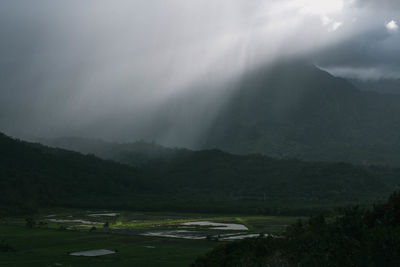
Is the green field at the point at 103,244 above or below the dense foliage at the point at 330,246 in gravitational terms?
below

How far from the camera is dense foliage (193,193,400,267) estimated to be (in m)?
39.0

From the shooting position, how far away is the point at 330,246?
44.9 meters

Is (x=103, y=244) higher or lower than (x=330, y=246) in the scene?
lower

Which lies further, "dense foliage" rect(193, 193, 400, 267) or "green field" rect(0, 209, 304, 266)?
"green field" rect(0, 209, 304, 266)

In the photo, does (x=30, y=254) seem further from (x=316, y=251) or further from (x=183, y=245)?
(x=316, y=251)

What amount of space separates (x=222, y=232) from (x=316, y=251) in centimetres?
8023

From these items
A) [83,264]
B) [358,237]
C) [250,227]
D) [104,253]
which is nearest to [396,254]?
[358,237]

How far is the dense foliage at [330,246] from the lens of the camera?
3897cm

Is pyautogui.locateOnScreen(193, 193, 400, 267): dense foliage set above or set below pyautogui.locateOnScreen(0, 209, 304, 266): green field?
above

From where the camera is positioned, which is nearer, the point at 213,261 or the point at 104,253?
the point at 213,261

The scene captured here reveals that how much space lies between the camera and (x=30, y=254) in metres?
90.2

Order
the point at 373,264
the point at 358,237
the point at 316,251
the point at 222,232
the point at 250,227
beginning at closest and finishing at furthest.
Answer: the point at 373,264 → the point at 316,251 → the point at 358,237 → the point at 222,232 → the point at 250,227

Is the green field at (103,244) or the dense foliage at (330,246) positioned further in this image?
the green field at (103,244)

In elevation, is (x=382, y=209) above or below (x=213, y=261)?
above
